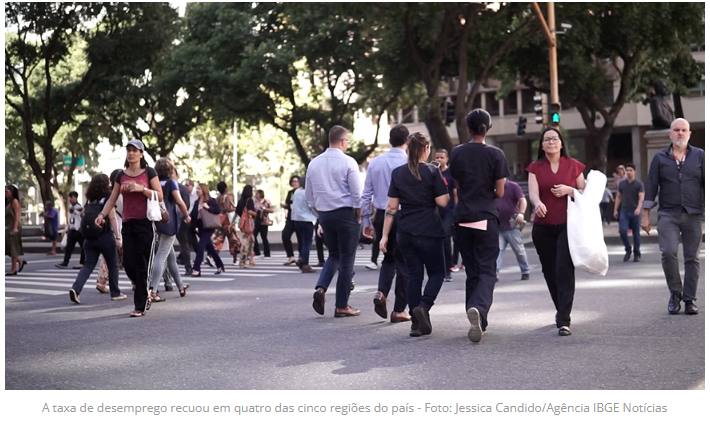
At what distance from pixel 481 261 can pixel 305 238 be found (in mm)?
9045

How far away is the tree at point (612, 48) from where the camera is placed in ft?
104

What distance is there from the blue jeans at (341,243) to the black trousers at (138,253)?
1739mm

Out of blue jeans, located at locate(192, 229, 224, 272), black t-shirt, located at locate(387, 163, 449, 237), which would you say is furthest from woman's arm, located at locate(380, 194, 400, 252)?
blue jeans, located at locate(192, 229, 224, 272)

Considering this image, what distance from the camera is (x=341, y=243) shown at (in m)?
10.0

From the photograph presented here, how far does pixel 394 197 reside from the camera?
8.84m

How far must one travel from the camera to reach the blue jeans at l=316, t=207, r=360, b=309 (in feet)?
32.7

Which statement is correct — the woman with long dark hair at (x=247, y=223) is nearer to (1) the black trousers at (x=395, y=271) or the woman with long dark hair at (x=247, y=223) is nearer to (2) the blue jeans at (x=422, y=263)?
(1) the black trousers at (x=395, y=271)

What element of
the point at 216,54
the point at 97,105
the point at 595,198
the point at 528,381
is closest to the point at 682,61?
the point at 216,54

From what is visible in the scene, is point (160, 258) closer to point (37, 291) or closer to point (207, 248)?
point (37, 291)

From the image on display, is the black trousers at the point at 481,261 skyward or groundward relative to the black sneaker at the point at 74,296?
skyward

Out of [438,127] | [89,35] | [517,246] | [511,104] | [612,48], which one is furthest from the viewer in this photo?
[511,104]

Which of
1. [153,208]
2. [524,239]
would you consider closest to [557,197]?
[153,208]

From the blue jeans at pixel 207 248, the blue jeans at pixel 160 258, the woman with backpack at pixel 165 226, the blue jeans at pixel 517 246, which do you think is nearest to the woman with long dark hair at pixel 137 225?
the blue jeans at pixel 160 258

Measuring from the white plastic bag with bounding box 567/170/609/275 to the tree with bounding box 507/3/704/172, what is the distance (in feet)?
73.2
